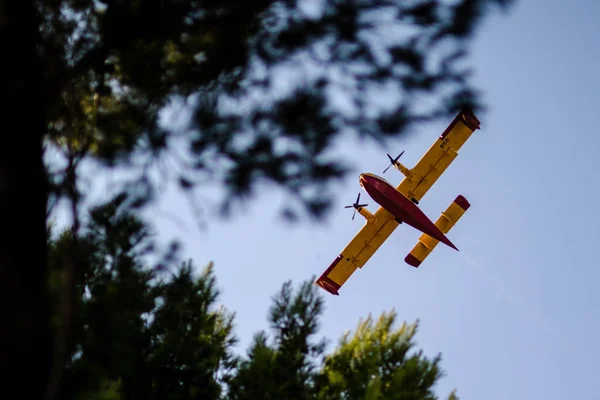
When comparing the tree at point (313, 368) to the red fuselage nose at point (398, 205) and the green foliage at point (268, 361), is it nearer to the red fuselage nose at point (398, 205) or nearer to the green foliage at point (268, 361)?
the green foliage at point (268, 361)

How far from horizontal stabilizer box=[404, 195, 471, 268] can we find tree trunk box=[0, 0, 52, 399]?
14853 mm

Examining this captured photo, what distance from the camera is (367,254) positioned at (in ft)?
61.6

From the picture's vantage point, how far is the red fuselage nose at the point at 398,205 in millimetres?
17484

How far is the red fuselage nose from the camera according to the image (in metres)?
17.5

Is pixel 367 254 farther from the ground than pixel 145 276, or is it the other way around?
pixel 367 254

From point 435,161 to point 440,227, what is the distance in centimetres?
159

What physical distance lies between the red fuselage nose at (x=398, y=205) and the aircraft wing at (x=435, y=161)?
80 cm

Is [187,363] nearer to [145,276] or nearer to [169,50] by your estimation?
[145,276]

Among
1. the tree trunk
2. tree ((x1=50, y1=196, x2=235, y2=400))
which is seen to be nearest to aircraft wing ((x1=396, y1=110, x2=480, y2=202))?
tree ((x1=50, y1=196, x2=235, y2=400))

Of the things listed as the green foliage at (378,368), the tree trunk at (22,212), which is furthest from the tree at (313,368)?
the tree trunk at (22,212)

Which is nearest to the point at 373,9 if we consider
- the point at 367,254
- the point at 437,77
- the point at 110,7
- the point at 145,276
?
the point at 437,77

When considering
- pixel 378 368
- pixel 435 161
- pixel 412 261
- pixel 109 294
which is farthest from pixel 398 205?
pixel 109 294

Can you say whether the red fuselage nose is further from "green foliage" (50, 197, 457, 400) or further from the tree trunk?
the tree trunk

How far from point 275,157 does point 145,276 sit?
A: 194cm
